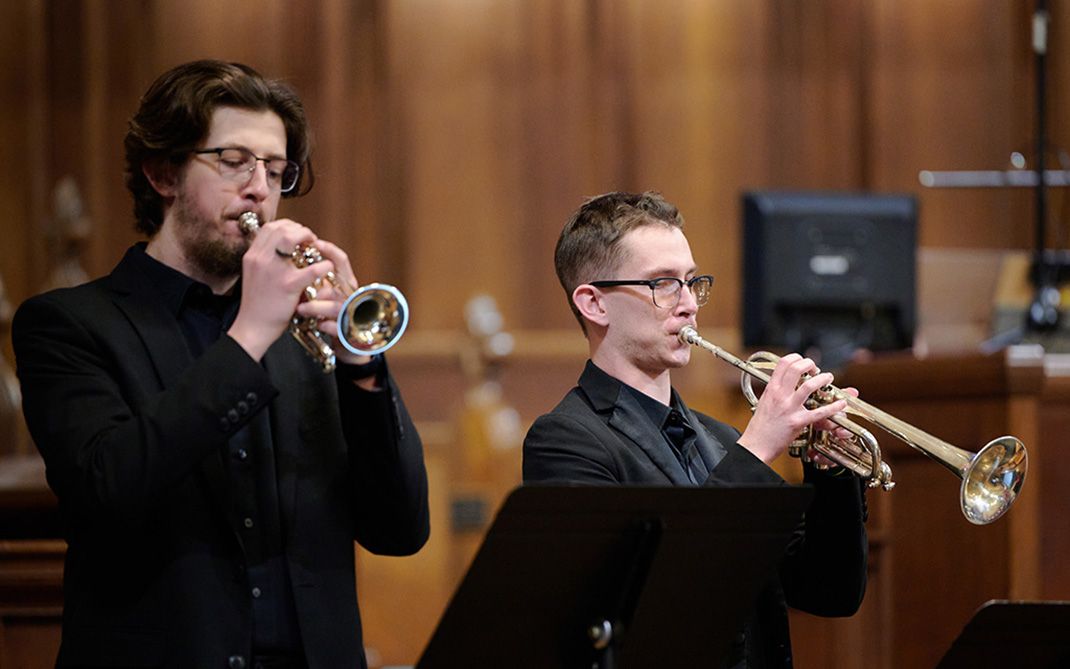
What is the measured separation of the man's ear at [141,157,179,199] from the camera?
8.26 feet

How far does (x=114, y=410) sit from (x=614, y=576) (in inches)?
32.8

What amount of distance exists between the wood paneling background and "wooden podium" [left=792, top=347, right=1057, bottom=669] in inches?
105

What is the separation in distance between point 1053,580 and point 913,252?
1.69 meters

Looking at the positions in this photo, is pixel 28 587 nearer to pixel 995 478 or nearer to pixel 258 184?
pixel 258 184

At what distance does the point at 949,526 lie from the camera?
3861 millimetres

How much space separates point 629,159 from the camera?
668cm

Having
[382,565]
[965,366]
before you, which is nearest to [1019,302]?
[965,366]

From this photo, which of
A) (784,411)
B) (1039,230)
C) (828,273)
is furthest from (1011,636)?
(1039,230)

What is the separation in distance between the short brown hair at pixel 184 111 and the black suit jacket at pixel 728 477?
0.67m

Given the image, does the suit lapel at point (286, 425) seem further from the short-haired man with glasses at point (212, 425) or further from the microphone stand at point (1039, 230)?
the microphone stand at point (1039, 230)

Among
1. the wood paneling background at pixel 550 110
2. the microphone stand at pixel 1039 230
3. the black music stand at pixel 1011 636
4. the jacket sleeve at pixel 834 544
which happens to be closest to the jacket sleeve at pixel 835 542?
the jacket sleeve at pixel 834 544

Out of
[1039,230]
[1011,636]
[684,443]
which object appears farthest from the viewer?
[1039,230]

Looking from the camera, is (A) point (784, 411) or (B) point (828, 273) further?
(B) point (828, 273)

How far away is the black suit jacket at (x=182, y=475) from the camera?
85.9 inches
